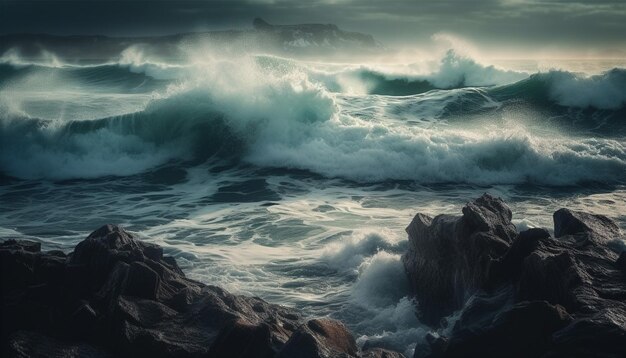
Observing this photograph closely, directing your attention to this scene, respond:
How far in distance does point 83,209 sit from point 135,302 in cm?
766

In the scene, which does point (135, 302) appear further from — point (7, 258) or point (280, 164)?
point (280, 164)

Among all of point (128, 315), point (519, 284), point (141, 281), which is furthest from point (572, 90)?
point (128, 315)

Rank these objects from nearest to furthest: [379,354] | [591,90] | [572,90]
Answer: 1. [379,354]
2. [591,90]
3. [572,90]

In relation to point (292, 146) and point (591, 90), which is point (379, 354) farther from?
point (591, 90)

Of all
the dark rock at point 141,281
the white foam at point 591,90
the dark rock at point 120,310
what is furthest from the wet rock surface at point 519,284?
the white foam at point 591,90

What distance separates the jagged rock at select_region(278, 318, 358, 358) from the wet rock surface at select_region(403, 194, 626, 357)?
2.28 feet

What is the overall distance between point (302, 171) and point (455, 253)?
379 inches

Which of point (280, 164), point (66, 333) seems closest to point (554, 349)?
point (66, 333)

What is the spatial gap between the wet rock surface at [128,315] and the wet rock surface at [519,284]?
1.20m

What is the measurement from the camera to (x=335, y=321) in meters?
5.82

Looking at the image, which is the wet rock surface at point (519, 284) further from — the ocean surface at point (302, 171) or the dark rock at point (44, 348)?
the dark rock at point (44, 348)

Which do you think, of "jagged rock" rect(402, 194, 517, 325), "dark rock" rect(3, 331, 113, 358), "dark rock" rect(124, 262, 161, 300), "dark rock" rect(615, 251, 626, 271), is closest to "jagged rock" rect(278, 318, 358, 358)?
"jagged rock" rect(402, 194, 517, 325)

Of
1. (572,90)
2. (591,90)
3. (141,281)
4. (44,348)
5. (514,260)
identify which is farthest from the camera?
(572,90)

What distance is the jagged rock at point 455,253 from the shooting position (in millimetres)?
6188
